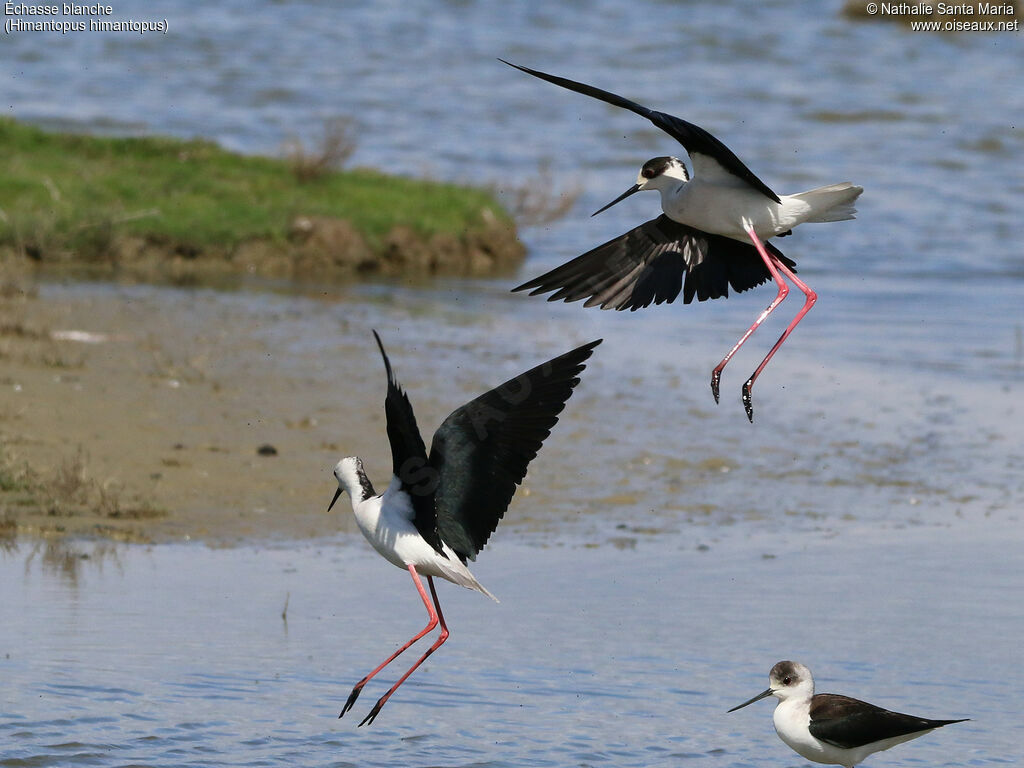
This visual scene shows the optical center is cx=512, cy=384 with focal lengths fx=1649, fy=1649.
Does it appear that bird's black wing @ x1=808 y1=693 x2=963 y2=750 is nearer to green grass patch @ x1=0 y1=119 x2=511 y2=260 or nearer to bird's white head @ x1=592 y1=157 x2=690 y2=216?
bird's white head @ x1=592 y1=157 x2=690 y2=216

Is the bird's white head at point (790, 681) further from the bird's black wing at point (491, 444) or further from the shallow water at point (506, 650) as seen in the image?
the bird's black wing at point (491, 444)

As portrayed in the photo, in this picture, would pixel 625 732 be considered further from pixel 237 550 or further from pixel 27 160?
pixel 27 160

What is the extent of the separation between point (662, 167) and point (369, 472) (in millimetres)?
3241

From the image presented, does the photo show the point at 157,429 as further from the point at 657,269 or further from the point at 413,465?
the point at 413,465

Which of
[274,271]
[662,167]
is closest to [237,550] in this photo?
[662,167]

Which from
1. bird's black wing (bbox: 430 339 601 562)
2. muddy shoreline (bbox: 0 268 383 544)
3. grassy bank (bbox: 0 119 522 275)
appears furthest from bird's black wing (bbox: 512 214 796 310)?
grassy bank (bbox: 0 119 522 275)

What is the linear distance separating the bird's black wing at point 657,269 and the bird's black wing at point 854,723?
1.33 meters

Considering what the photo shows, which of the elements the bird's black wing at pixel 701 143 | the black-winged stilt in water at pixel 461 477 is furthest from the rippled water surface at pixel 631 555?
the bird's black wing at pixel 701 143

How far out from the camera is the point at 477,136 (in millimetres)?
21000

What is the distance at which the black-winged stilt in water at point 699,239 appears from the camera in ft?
15.6

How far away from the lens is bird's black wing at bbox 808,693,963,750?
482cm

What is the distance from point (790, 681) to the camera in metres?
5.05

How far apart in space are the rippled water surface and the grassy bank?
904mm

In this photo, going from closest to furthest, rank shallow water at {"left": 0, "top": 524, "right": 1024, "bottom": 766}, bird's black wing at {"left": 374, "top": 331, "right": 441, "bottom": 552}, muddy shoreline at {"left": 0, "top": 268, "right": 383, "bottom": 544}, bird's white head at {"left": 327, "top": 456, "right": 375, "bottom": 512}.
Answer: bird's black wing at {"left": 374, "top": 331, "right": 441, "bottom": 552} → bird's white head at {"left": 327, "top": 456, "right": 375, "bottom": 512} → shallow water at {"left": 0, "top": 524, "right": 1024, "bottom": 766} → muddy shoreline at {"left": 0, "top": 268, "right": 383, "bottom": 544}
